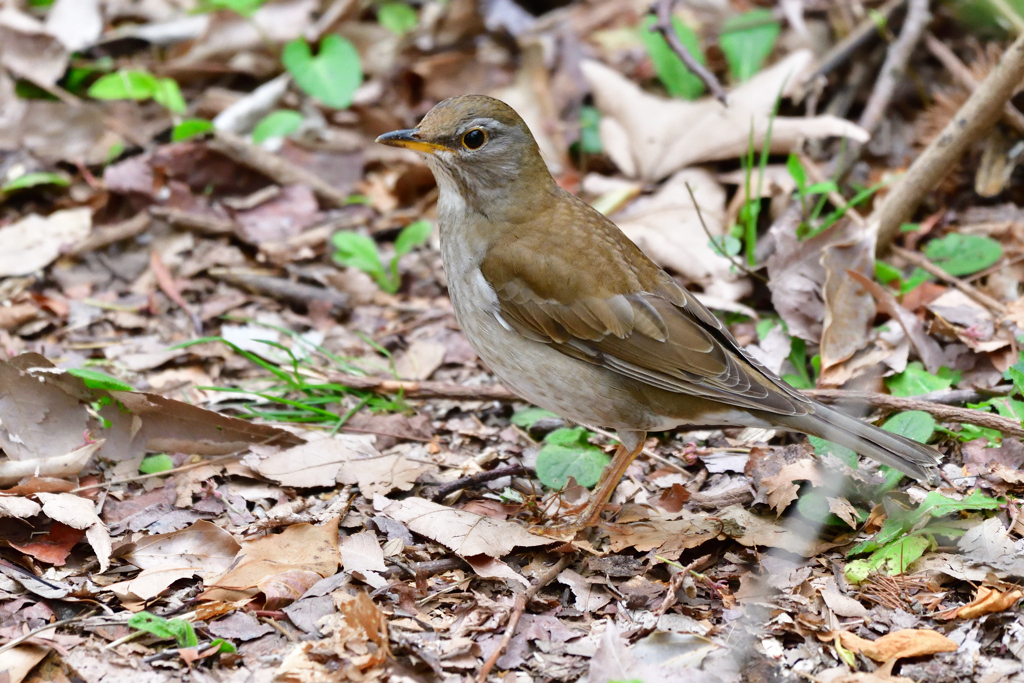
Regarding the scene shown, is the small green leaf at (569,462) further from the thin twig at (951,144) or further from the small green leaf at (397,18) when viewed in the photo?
the small green leaf at (397,18)

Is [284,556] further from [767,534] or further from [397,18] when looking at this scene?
[397,18]

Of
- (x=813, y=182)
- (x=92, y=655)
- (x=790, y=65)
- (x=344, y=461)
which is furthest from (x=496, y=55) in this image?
(x=92, y=655)

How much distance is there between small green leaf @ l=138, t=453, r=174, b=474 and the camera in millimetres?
4898

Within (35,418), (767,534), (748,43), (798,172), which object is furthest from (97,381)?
(748,43)

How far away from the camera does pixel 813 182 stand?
21.6 ft

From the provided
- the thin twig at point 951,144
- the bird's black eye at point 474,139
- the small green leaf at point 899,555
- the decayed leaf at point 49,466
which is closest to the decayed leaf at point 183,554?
the decayed leaf at point 49,466

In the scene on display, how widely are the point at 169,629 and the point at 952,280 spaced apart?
4.66m

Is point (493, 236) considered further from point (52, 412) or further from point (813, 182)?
point (813, 182)

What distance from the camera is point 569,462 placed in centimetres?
503

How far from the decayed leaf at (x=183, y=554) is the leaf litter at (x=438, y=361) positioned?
0.02 metres

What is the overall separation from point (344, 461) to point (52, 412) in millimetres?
1391

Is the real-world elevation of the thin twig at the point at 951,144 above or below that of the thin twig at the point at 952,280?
above

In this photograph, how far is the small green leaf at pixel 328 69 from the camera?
757 cm

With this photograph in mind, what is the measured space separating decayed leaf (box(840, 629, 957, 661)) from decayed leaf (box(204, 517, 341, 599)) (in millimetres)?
2103
